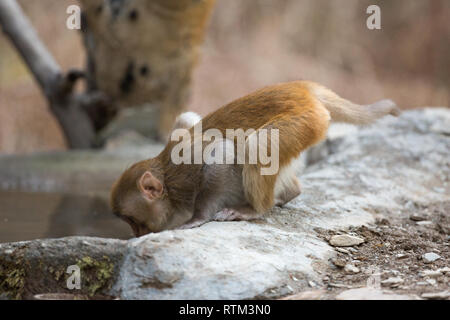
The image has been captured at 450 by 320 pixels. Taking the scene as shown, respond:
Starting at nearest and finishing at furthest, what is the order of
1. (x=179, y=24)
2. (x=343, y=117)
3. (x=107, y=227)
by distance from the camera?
(x=343, y=117), (x=107, y=227), (x=179, y=24)

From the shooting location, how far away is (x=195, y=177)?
13.4 ft

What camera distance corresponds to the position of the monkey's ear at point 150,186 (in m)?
3.98

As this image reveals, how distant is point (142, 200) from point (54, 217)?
174cm

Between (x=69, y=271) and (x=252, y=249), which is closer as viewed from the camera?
(x=69, y=271)

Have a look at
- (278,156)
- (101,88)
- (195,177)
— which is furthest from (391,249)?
(101,88)

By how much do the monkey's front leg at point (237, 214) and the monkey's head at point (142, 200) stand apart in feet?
1.34

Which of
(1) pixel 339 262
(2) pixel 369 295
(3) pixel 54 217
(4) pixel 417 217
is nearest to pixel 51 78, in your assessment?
(3) pixel 54 217

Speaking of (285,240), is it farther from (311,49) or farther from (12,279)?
(311,49)

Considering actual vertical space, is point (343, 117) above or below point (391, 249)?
above

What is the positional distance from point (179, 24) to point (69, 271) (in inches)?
237

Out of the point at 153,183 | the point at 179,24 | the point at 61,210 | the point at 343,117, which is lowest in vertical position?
the point at 61,210

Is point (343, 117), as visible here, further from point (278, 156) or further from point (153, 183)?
point (153, 183)

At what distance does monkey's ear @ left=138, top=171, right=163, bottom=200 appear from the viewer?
3979 millimetres

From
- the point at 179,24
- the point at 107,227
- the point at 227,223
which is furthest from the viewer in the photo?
the point at 179,24
